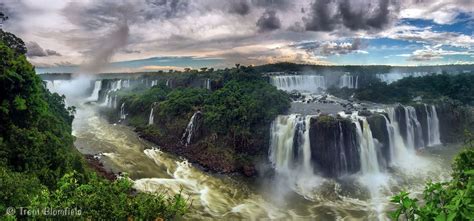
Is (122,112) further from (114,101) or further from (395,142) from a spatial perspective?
(395,142)

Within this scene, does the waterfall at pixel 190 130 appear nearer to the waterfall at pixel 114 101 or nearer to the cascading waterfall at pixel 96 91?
the waterfall at pixel 114 101

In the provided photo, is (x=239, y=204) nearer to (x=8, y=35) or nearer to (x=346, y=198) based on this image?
(x=346, y=198)

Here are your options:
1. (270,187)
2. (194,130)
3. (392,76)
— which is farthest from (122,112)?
(392,76)

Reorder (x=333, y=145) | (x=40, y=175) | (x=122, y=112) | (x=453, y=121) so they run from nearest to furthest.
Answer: (x=40, y=175) → (x=333, y=145) → (x=453, y=121) → (x=122, y=112)

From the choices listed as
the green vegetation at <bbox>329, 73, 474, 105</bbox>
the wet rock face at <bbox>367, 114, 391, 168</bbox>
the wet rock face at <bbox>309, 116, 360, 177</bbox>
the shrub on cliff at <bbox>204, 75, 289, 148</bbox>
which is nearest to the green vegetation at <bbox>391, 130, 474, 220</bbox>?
the wet rock face at <bbox>309, 116, 360, 177</bbox>

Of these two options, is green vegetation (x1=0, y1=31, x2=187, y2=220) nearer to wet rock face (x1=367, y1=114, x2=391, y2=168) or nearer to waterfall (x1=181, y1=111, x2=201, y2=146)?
waterfall (x1=181, y1=111, x2=201, y2=146)

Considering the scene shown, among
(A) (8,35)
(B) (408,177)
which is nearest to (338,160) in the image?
(B) (408,177)

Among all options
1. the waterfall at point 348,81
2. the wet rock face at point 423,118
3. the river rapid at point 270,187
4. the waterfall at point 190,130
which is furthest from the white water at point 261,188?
the waterfall at point 348,81
